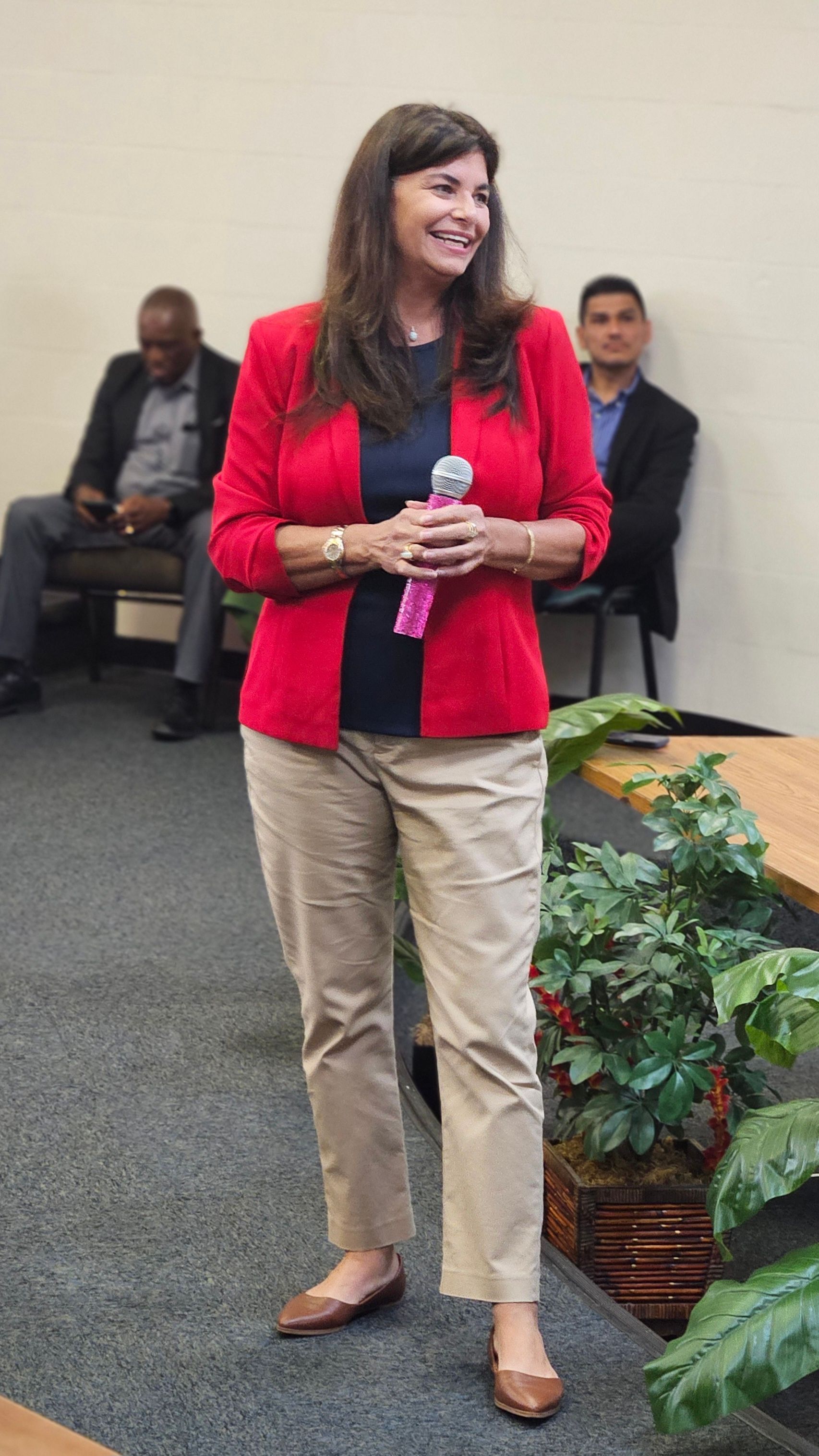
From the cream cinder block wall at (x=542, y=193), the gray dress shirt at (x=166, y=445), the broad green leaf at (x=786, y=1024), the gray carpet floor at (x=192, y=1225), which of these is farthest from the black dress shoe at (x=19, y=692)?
the broad green leaf at (x=786, y=1024)

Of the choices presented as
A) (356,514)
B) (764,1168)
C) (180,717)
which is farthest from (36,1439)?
(180,717)

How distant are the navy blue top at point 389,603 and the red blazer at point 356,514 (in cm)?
1

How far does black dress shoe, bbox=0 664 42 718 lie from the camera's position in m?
4.71

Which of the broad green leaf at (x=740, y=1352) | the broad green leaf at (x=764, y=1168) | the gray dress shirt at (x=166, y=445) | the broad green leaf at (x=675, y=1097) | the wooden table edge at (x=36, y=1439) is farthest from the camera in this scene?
the gray dress shirt at (x=166, y=445)

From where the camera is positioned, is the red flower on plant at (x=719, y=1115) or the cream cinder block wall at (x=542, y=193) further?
the cream cinder block wall at (x=542, y=193)

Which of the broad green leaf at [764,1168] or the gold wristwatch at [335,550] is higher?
the gold wristwatch at [335,550]

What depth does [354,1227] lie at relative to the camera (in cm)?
176

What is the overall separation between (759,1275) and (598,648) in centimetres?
319

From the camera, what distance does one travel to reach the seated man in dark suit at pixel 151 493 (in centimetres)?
464

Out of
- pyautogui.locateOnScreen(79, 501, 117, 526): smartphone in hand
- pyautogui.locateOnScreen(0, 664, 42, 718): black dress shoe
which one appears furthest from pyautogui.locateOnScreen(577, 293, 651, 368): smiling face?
pyautogui.locateOnScreen(0, 664, 42, 718): black dress shoe

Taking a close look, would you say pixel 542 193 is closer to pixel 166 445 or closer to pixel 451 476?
pixel 166 445

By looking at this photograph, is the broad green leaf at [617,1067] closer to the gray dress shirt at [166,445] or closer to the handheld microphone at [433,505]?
the handheld microphone at [433,505]

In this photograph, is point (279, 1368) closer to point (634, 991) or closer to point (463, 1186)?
point (463, 1186)

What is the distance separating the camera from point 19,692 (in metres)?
4.76
